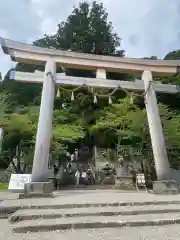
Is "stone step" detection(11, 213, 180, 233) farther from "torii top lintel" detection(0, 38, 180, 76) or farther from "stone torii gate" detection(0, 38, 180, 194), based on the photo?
"torii top lintel" detection(0, 38, 180, 76)

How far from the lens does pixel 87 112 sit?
60.6 feet

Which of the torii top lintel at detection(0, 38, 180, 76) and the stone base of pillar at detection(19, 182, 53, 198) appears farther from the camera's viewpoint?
the torii top lintel at detection(0, 38, 180, 76)

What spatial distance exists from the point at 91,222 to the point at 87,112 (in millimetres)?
14695

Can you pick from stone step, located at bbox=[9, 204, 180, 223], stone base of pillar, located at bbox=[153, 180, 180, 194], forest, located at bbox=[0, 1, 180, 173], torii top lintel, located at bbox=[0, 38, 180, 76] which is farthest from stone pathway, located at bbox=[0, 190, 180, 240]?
torii top lintel, located at bbox=[0, 38, 180, 76]

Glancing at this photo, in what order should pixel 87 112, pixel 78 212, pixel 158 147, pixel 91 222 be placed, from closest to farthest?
pixel 91 222 → pixel 78 212 → pixel 158 147 → pixel 87 112

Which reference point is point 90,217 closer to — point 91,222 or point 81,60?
point 91,222

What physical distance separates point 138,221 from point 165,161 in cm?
481

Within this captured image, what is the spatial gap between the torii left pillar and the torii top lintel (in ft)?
1.37

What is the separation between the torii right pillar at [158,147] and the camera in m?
8.09

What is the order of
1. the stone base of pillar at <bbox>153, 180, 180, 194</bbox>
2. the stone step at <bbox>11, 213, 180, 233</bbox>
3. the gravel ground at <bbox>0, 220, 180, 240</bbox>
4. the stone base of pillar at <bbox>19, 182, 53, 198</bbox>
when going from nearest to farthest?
the gravel ground at <bbox>0, 220, 180, 240</bbox>, the stone step at <bbox>11, 213, 180, 233</bbox>, the stone base of pillar at <bbox>19, 182, 53, 198</bbox>, the stone base of pillar at <bbox>153, 180, 180, 194</bbox>

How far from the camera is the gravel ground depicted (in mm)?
3400

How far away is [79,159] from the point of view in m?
21.0

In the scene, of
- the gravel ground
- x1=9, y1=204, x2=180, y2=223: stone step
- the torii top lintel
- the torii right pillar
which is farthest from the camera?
the torii top lintel

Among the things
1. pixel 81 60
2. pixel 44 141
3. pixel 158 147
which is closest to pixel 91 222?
pixel 44 141
